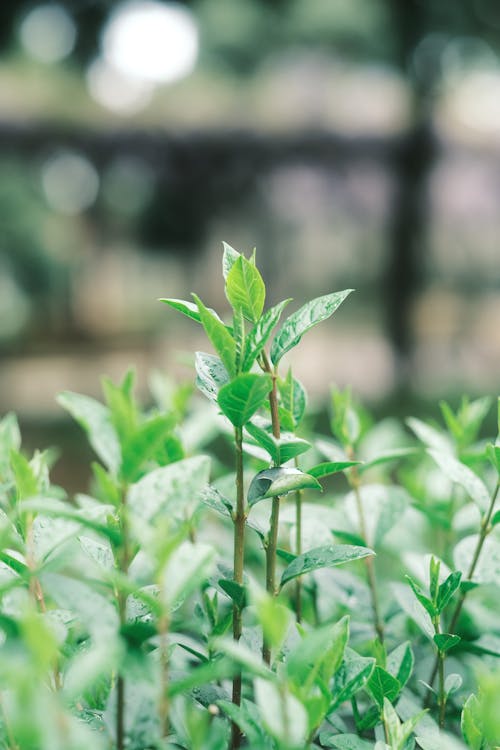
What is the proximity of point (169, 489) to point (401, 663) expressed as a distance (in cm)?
22

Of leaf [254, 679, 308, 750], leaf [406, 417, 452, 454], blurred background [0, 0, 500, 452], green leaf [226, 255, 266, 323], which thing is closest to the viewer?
leaf [254, 679, 308, 750]

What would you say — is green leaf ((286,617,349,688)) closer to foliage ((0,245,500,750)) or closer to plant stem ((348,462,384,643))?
foliage ((0,245,500,750))

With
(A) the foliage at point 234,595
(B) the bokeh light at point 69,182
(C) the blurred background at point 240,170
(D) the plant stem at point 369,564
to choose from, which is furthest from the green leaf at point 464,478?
(B) the bokeh light at point 69,182

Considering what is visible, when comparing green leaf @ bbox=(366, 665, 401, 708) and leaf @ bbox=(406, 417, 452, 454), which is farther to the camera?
leaf @ bbox=(406, 417, 452, 454)

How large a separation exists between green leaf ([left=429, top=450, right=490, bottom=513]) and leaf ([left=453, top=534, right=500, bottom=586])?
0.12ft

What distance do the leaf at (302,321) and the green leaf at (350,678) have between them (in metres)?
0.18

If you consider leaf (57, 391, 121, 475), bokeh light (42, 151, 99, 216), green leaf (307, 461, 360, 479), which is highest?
leaf (57, 391, 121, 475)

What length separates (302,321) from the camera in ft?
1.40

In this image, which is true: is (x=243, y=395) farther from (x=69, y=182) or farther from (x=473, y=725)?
(x=69, y=182)

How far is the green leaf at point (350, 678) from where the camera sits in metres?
0.39

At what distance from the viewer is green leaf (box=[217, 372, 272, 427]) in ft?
1.20

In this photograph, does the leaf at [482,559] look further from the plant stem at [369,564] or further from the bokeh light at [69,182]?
the bokeh light at [69,182]

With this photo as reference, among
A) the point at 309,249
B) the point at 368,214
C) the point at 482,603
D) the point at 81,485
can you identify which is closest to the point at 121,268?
the point at 309,249

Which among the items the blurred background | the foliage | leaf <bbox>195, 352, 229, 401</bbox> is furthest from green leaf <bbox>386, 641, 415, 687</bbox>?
the blurred background
